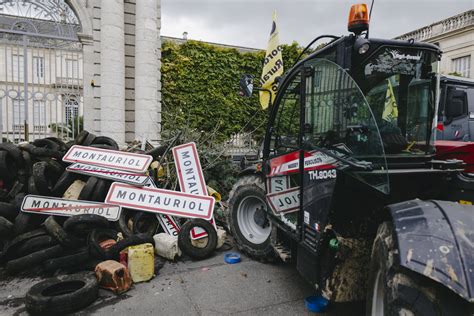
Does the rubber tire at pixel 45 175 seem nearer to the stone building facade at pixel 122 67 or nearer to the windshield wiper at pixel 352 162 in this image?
the stone building facade at pixel 122 67

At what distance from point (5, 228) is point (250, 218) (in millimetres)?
3133

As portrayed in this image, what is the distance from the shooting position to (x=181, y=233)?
14.2 feet

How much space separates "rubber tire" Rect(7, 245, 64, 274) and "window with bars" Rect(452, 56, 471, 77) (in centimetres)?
2379

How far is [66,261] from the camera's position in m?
3.69

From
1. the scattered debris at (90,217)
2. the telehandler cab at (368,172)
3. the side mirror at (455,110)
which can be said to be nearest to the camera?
the telehandler cab at (368,172)

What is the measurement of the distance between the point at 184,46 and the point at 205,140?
3.89 metres

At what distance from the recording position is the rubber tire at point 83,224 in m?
3.88

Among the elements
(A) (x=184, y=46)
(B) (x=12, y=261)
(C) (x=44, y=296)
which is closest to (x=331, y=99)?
(C) (x=44, y=296)

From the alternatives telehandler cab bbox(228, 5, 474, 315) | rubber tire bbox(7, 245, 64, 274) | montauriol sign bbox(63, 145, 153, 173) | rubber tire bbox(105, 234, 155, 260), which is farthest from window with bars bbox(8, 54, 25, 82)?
telehandler cab bbox(228, 5, 474, 315)

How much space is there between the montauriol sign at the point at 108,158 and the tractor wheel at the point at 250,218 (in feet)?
5.54

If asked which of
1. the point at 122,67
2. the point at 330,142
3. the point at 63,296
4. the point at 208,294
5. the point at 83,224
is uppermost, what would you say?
the point at 122,67

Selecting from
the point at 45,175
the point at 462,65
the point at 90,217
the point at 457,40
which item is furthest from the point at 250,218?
the point at 457,40

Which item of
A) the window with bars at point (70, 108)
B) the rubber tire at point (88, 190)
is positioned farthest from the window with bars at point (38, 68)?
the rubber tire at point (88, 190)

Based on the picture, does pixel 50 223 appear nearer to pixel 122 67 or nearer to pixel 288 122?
pixel 288 122
